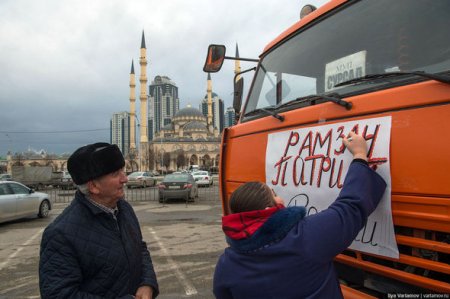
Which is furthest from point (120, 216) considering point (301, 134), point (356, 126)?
point (356, 126)

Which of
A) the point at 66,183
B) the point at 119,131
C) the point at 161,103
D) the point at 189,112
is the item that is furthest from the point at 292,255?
the point at 161,103

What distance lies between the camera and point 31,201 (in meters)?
13.4

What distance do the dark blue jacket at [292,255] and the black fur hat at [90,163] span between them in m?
0.92

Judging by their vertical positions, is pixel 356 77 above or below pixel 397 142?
above

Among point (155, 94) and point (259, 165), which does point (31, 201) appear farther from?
point (155, 94)

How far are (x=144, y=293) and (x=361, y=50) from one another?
214 centimetres

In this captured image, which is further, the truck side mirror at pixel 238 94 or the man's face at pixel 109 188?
the truck side mirror at pixel 238 94

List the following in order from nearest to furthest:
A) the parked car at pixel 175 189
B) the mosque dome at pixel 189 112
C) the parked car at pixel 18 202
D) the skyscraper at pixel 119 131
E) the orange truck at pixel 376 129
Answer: the orange truck at pixel 376 129 < the parked car at pixel 18 202 < the parked car at pixel 175 189 < the skyscraper at pixel 119 131 < the mosque dome at pixel 189 112

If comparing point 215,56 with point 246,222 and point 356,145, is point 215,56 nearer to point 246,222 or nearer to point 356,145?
point 356,145

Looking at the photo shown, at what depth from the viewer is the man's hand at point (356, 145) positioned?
2080 millimetres

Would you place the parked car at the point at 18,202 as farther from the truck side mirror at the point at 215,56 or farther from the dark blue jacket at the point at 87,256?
the dark blue jacket at the point at 87,256

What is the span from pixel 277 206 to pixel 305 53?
1773mm

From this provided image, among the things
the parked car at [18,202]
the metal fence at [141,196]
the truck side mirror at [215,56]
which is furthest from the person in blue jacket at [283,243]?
the metal fence at [141,196]

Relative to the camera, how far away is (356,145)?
2129mm
